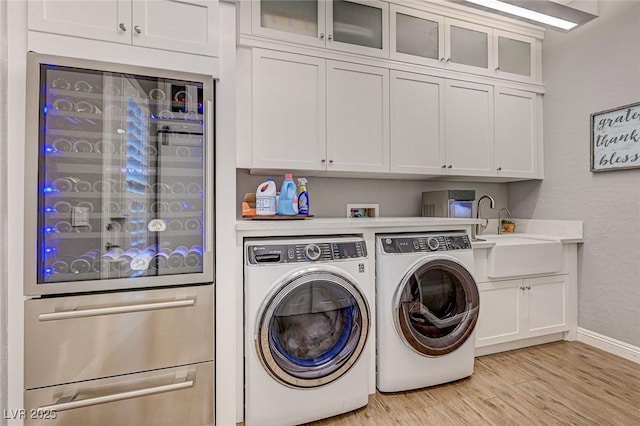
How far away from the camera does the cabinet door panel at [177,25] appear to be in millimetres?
1443

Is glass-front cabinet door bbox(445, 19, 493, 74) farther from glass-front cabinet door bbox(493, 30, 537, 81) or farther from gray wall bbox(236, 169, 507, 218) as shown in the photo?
gray wall bbox(236, 169, 507, 218)

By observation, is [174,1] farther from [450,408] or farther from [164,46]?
[450,408]

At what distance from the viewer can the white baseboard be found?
89.8 inches

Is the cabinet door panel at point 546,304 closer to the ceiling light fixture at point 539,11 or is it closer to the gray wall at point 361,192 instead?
the gray wall at point 361,192

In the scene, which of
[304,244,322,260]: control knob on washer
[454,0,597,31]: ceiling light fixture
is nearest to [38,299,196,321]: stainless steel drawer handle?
[304,244,322,260]: control knob on washer

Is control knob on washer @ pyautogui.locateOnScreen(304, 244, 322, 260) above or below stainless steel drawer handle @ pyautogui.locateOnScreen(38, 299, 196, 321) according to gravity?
above

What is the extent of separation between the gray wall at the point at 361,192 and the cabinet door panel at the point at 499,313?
0.94 meters

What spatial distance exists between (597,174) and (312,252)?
2.46 metres

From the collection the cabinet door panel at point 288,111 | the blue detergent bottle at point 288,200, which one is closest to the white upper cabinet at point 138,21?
the cabinet door panel at point 288,111

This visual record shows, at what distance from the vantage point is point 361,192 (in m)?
2.80

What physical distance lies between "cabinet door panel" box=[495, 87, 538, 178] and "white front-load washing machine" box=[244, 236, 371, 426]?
192 centimetres

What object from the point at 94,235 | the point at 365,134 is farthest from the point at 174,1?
the point at 365,134

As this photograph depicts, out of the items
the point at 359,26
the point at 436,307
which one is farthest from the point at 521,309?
the point at 359,26

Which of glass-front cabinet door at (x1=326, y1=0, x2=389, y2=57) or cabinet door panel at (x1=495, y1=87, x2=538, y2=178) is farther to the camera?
cabinet door panel at (x1=495, y1=87, x2=538, y2=178)
